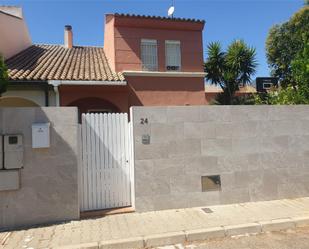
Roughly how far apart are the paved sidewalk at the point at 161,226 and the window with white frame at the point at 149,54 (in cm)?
750

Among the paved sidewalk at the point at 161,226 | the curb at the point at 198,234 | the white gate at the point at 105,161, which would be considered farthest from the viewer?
the white gate at the point at 105,161

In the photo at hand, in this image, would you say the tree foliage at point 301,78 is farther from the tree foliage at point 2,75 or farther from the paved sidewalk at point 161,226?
the tree foliage at point 2,75

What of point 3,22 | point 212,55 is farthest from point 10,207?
point 212,55

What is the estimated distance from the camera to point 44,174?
226 inches

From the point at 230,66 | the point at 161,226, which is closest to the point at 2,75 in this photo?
the point at 161,226

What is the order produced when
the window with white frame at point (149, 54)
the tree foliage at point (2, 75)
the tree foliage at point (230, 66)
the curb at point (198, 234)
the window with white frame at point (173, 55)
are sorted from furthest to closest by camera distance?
→ the tree foliage at point (230, 66) → the window with white frame at point (173, 55) → the window with white frame at point (149, 54) → the tree foliage at point (2, 75) → the curb at point (198, 234)

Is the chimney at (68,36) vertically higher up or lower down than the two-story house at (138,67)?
higher up

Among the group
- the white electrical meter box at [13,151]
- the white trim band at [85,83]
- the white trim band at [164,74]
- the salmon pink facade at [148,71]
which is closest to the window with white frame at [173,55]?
the salmon pink facade at [148,71]

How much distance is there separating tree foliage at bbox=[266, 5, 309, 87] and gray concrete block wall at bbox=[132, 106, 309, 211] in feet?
53.4

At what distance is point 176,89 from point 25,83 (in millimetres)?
5767

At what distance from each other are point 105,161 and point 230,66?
36.4ft

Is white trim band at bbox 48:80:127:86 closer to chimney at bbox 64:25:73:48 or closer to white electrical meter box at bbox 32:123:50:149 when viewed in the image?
white electrical meter box at bbox 32:123:50:149

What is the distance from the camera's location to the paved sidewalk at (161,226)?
16.1ft

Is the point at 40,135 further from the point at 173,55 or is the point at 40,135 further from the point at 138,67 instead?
the point at 173,55
